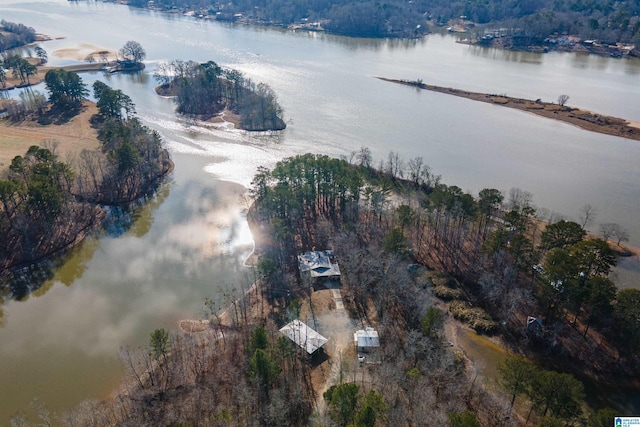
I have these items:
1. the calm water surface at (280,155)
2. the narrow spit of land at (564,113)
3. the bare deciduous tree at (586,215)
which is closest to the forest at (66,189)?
the calm water surface at (280,155)

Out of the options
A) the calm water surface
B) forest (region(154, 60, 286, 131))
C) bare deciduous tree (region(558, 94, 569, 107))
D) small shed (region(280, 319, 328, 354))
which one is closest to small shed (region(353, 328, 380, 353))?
small shed (region(280, 319, 328, 354))

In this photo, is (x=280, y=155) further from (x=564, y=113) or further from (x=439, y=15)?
(x=439, y=15)

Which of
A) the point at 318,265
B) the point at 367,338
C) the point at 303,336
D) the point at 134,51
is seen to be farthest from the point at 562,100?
the point at 134,51

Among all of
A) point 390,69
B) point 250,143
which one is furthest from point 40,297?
point 390,69

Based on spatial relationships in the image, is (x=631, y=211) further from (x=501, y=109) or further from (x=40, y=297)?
(x=40, y=297)

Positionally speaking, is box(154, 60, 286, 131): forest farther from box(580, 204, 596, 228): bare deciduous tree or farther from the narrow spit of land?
box(580, 204, 596, 228): bare deciduous tree

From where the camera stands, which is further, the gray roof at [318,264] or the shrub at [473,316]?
the gray roof at [318,264]

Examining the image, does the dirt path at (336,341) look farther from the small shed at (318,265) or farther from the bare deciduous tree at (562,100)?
the bare deciduous tree at (562,100)
